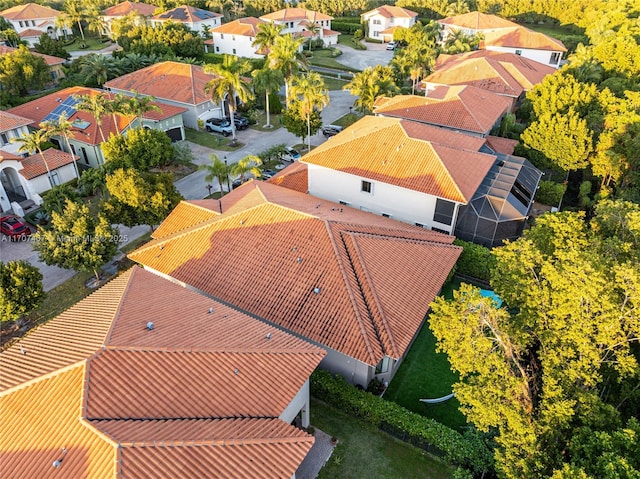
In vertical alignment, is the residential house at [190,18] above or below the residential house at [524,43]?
below

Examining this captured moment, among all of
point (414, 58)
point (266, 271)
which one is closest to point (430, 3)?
point (414, 58)

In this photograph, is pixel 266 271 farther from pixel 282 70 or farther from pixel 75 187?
pixel 282 70

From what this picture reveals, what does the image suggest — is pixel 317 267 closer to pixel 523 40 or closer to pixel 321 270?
pixel 321 270

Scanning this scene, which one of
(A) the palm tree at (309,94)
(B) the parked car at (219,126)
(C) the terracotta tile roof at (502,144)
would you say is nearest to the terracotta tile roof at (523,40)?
(C) the terracotta tile roof at (502,144)

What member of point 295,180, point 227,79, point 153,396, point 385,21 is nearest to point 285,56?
point 227,79

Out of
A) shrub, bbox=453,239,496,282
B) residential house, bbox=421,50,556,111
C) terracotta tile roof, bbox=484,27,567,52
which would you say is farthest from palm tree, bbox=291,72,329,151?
Answer: terracotta tile roof, bbox=484,27,567,52

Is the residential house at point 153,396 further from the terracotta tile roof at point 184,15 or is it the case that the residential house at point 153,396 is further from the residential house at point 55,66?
the terracotta tile roof at point 184,15

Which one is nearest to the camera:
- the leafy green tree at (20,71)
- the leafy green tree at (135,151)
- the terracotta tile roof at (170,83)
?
the leafy green tree at (135,151)

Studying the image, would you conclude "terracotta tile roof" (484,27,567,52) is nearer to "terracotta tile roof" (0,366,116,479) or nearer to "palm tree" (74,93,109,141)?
"palm tree" (74,93,109,141)
